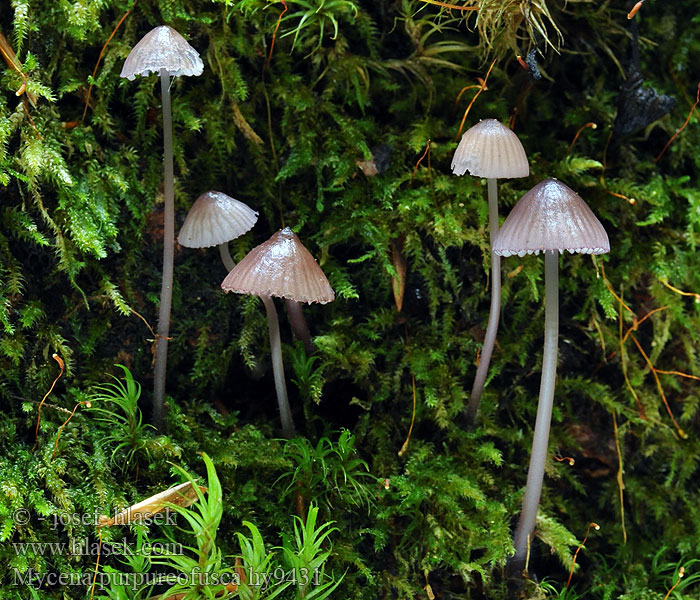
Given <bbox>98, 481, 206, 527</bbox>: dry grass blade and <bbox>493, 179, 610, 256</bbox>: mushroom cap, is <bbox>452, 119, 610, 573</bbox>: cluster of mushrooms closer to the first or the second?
<bbox>493, 179, 610, 256</bbox>: mushroom cap

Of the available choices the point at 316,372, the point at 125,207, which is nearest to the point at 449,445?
the point at 316,372

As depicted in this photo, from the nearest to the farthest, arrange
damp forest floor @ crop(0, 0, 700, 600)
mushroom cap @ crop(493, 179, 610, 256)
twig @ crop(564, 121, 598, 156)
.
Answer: mushroom cap @ crop(493, 179, 610, 256) < damp forest floor @ crop(0, 0, 700, 600) < twig @ crop(564, 121, 598, 156)

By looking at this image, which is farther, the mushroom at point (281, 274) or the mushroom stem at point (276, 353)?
the mushroom stem at point (276, 353)

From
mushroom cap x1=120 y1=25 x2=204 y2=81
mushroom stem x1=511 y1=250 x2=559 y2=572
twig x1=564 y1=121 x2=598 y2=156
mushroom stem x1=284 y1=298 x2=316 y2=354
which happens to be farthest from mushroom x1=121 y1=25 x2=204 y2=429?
twig x1=564 y1=121 x2=598 y2=156

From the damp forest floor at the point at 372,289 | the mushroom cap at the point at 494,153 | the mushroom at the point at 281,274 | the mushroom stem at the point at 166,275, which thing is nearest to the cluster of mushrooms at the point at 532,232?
the mushroom cap at the point at 494,153

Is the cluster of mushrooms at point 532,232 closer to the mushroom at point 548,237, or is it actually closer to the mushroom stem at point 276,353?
the mushroom at point 548,237

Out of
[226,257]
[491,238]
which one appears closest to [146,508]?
[226,257]
